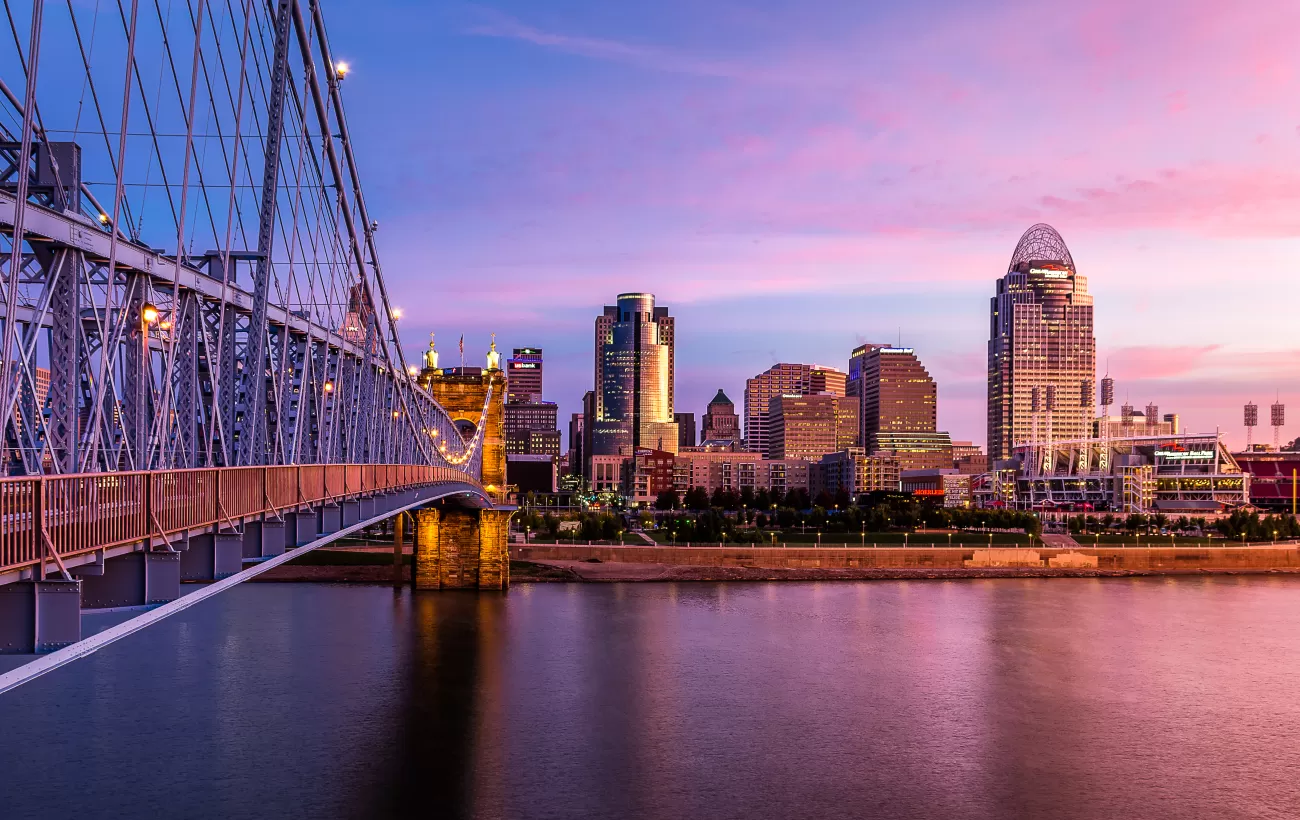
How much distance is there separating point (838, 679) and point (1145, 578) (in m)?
50.3

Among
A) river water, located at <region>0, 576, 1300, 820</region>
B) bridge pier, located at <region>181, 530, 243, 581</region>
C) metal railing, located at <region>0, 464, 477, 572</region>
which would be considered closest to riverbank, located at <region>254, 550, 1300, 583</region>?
river water, located at <region>0, 576, 1300, 820</region>

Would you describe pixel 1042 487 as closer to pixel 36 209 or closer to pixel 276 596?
pixel 276 596

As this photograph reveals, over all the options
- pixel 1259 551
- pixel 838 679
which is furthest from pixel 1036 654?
pixel 1259 551

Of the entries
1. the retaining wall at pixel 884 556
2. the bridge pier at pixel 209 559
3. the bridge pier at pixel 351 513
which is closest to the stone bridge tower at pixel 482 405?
the retaining wall at pixel 884 556

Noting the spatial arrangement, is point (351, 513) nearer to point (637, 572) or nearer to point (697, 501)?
point (637, 572)

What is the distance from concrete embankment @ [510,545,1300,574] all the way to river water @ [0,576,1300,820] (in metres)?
19.8

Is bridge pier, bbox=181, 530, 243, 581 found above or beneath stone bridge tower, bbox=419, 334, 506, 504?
beneath

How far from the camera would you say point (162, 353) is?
64.2 feet

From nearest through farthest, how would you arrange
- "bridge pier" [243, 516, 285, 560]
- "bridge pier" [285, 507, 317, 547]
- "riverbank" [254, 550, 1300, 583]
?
"bridge pier" [243, 516, 285, 560] → "bridge pier" [285, 507, 317, 547] → "riverbank" [254, 550, 1300, 583]

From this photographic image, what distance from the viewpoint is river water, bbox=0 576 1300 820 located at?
27.1 meters

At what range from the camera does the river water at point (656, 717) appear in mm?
27125

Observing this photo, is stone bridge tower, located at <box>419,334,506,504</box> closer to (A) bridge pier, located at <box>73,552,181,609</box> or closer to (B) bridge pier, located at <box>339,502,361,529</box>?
(B) bridge pier, located at <box>339,502,361,529</box>

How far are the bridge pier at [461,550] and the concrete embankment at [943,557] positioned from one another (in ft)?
32.0

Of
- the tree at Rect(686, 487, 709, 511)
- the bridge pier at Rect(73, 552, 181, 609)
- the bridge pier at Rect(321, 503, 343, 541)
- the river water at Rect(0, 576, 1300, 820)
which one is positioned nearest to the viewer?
the bridge pier at Rect(73, 552, 181, 609)
